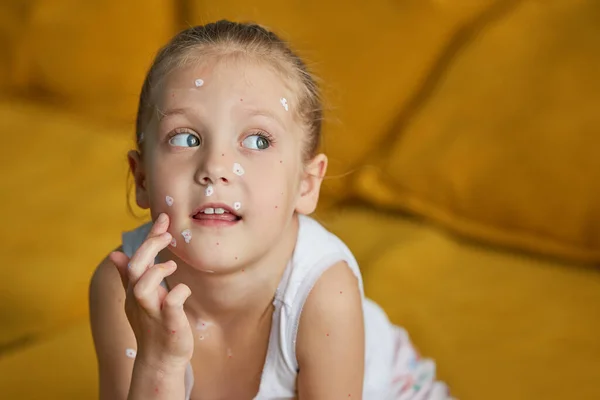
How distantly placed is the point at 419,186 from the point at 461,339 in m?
0.43

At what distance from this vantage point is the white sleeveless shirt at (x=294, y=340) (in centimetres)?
112

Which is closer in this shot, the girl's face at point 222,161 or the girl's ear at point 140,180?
the girl's face at point 222,161

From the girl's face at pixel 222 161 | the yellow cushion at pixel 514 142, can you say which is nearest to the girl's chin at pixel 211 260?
the girl's face at pixel 222 161

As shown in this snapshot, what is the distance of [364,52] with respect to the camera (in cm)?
196

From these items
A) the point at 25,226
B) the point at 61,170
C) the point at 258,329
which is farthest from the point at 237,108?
the point at 61,170

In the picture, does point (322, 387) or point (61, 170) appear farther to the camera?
point (61, 170)

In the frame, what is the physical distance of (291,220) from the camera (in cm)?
116

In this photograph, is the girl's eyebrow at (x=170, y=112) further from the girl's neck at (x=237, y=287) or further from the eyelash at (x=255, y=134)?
Answer: the girl's neck at (x=237, y=287)

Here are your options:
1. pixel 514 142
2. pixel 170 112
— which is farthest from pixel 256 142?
pixel 514 142

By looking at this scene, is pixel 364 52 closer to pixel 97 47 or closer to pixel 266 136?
pixel 97 47

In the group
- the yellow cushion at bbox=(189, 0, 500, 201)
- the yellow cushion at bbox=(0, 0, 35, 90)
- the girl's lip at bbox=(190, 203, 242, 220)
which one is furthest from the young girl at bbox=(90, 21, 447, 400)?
the yellow cushion at bbox=(0, 0, 35, 90)

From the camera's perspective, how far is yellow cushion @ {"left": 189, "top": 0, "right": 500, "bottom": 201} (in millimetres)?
1942

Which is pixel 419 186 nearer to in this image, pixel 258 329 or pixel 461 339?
pixel 461 339

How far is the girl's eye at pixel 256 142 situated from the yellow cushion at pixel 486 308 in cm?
63
